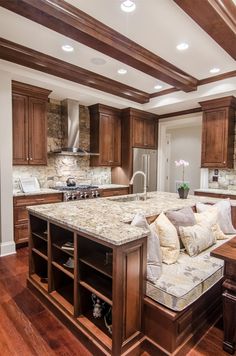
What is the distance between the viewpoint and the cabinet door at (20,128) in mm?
3875

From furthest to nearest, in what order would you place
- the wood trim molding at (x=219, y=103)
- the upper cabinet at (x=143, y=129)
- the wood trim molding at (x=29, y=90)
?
the upper cabinet at (x=143, y=129), the wood trim molding at (x=219, y=103), the wood trim molding at (x=29, y=90)

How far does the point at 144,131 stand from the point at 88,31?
3485 mm

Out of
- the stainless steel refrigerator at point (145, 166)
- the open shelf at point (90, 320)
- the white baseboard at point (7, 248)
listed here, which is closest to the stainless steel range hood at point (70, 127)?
the stainless steel refrigerator at point (145, 166)

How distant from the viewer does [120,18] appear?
2451 millimetres

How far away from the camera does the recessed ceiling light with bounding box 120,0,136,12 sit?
7.22 feet

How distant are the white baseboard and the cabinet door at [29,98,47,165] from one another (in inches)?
57.0

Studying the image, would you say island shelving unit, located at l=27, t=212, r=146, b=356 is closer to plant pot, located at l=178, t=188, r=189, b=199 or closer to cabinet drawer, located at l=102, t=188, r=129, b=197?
plant pot, located at l=178, t=188, r=189, b=199

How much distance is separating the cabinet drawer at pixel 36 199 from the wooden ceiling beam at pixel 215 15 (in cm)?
330

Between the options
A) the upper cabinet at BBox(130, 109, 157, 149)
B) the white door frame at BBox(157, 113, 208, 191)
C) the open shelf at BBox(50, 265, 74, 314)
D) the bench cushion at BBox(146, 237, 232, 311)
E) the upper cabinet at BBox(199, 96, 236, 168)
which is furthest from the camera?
the white door frame at BBox(157, 113, 208, 191)

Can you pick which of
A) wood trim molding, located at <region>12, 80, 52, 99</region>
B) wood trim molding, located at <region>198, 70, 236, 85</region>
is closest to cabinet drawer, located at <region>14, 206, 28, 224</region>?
wood trim molding, located at <region>12, 80, 52, 99</region>

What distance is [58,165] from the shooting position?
4.98 metres

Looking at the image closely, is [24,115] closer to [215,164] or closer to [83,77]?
[83,77]

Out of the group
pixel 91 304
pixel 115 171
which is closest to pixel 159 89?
pixel 115 171

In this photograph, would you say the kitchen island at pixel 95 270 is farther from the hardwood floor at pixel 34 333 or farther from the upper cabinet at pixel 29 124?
the upper cabinet at pixel 29 124
